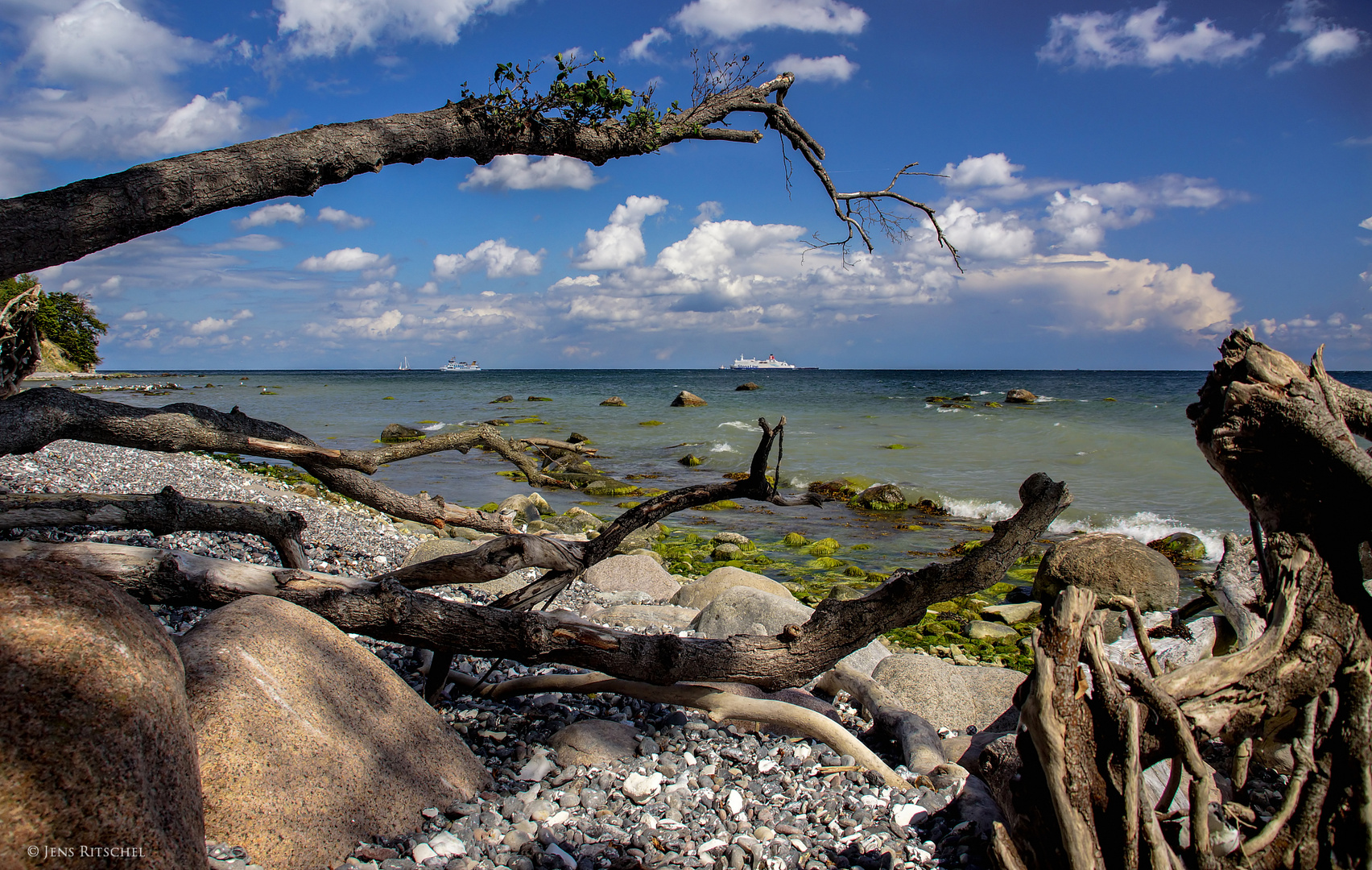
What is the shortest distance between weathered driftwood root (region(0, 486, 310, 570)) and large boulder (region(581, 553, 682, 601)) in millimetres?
4066

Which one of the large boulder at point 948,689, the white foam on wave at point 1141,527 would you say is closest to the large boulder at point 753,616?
the large boulder at point 948,689

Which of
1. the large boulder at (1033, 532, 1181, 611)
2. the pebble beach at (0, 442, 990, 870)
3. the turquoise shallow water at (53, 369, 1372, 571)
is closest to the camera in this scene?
the pebble beach at (0, 442, 990, 870)

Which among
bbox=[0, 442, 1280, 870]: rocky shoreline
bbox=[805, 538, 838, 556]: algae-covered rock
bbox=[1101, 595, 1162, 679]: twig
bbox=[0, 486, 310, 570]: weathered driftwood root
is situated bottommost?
bbox=[805, 538, 838, 556]: algae-covered rock

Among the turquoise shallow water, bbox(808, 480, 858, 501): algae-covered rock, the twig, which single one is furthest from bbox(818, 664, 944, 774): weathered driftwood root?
bbox(808, 480, 858, 501): algae-covered rock

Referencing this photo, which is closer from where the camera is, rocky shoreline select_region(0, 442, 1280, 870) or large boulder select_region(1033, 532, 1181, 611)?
rocky shoreline select_region(0, 442, 1280, 870)

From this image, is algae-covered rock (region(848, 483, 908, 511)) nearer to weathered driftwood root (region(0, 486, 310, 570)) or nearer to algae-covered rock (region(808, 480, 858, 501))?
algae-covered rock (region(808, 480, 858, 501))

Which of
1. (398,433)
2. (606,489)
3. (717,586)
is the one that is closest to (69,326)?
(398,433)

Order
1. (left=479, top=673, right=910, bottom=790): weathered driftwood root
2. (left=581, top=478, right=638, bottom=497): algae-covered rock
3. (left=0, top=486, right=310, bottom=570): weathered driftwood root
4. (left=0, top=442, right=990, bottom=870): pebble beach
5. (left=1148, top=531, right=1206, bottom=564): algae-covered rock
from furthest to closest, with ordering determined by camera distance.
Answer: (left=581, top=478, right=638, bottom=497): algae-covered rock < (left=1148, top=531, right=1206, bottom=564): algae-covered rock < (left=0, top=486, right=310, bottom=570): weathered driftwood root < (left=479, top=673, right=910, bottom=790): weathered driftwood root < (left=0, top=442, right=990, bottom=870): pebble beach

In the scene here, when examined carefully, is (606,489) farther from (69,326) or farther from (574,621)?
(69,326)

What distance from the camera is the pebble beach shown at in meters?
2.89

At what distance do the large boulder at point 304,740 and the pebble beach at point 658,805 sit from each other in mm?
95

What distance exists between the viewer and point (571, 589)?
27.7ft

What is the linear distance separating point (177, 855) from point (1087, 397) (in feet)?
179

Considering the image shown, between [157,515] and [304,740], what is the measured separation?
2837mm
